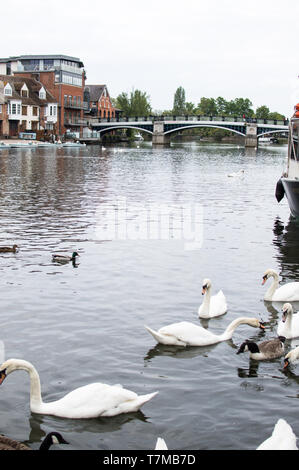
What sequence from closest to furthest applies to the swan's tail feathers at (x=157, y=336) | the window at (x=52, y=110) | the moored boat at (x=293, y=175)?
the swan's tail feathers at (x=157, y=336)
the moored boat at (x=293, y=175)
the window at (x=52, y=110)

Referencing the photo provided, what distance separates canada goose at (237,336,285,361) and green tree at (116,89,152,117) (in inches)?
5735

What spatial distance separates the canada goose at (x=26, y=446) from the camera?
24.0 feet

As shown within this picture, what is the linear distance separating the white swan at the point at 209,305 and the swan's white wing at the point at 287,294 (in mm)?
1537

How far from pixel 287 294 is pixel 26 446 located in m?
8.43

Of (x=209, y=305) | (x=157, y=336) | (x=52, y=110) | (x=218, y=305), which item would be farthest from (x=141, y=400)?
(x=52, y=110)

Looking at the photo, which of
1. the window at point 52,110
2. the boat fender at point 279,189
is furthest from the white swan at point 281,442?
the window at point 52,110

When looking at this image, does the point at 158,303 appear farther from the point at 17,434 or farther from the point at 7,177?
the point at 7,177

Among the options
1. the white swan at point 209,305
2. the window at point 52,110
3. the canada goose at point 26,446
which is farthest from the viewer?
the window at point 52,110

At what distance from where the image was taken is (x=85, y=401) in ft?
29.0

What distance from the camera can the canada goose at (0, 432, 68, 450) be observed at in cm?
730

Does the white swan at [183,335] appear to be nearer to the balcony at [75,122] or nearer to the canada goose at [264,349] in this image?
the canada goose at [264,349]

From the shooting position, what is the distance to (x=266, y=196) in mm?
37344

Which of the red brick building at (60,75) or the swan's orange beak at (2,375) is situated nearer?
the swan's orange beak at (2,375)
